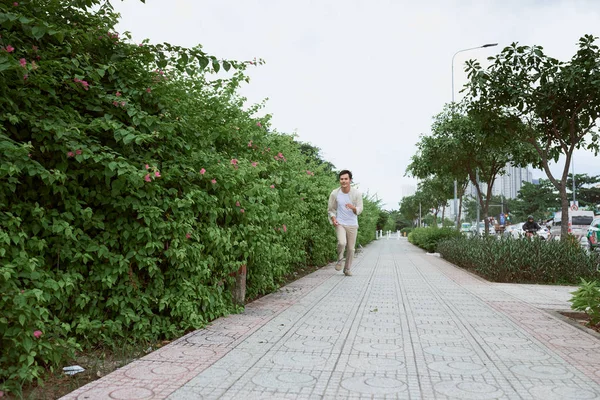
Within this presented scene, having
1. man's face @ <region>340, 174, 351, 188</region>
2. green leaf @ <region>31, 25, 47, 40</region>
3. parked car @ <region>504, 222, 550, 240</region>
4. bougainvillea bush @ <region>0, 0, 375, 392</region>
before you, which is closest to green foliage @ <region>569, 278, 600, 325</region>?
bougainvillea bush @ <region>0, 0, 375, 392</region>

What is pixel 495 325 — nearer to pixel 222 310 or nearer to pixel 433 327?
pixel 433 327

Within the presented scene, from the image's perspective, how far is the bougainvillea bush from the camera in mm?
3264

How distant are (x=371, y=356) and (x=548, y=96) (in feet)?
30.5

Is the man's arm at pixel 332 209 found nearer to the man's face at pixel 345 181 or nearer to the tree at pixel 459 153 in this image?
the man's face at pixel 345 181

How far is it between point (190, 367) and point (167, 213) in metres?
1.34

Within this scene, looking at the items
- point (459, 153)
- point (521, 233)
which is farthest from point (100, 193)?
point (459, 153)

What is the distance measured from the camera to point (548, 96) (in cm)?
1123

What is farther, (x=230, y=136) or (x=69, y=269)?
(x=230, y=136)

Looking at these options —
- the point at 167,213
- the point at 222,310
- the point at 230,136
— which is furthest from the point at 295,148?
the point at 167,213

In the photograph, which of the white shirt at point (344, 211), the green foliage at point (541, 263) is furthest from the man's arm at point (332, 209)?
the green foliage at point (541, 263)

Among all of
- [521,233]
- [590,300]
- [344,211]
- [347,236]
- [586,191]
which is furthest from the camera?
[586,191]

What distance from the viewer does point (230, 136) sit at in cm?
556

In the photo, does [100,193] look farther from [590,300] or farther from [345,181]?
[345,181]

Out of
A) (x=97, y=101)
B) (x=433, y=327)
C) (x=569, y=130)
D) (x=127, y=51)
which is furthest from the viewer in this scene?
(x=569, y=130)
